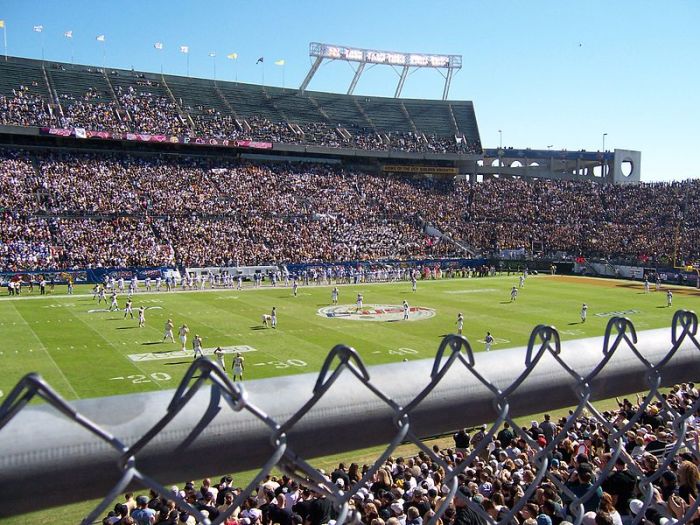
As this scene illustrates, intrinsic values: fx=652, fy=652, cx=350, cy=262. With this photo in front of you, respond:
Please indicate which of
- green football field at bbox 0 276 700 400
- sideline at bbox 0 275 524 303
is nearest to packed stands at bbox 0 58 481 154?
sideline at bbox 0 275 524 303

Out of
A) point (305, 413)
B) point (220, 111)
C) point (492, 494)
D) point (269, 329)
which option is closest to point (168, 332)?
point (269, 329)

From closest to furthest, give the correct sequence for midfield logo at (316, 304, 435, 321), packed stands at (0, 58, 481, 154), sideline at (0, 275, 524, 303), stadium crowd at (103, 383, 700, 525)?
stadium crowd at (103, 383, 700, 525) → midfield logo at (316, 304, 435, 321) → sideline at (0, 275, 524, 303) → packed stands at (0, 58, 481, 154)

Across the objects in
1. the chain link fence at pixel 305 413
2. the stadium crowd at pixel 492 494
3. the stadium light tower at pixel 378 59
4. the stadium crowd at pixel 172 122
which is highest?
the stadium light tower at pixel 378 59

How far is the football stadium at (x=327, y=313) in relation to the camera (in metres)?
1.74

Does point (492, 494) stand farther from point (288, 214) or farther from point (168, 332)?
point (288, 214)

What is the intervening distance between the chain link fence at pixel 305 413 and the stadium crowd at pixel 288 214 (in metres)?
47.4

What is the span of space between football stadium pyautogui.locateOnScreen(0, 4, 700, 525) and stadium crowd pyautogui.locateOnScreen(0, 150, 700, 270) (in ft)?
0.94

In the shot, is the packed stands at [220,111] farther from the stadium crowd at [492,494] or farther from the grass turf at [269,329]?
the stadium crowd at [492,494]

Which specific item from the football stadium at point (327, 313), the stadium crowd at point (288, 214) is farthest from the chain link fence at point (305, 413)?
the stadium crowd at point (288, 214)

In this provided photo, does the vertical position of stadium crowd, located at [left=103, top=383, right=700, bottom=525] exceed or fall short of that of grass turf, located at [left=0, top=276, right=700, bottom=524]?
it exceeds it

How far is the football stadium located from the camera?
5.71 ft

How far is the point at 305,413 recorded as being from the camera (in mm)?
1790

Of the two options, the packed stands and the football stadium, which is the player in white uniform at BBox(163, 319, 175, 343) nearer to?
the football stadium

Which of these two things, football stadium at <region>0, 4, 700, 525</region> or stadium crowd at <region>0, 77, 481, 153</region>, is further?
stadium crowd at <region>0, 77, 481, 153</region>
